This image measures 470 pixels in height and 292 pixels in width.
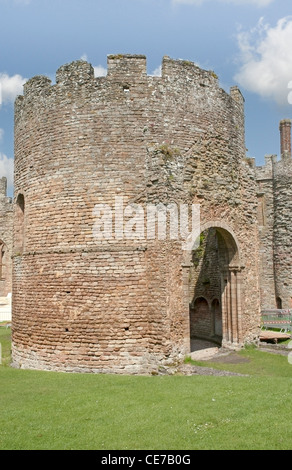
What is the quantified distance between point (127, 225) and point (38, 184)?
328cm

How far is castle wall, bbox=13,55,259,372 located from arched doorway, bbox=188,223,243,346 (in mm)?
1330

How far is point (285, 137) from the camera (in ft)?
86.3

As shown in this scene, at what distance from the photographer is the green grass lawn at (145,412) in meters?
6.03

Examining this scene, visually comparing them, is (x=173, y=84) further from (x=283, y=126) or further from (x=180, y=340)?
(x=283, y=126)

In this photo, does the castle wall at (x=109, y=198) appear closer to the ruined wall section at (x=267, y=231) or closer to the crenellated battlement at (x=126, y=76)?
the crenellated battlement at (x=126, y=76)

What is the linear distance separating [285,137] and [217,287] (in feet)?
46.8

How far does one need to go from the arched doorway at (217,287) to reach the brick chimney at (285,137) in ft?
34.6

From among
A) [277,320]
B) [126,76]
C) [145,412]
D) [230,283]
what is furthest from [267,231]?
[145,412]

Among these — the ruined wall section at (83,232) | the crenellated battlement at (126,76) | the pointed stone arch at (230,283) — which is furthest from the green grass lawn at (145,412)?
the crenellated battlement at (126,76)

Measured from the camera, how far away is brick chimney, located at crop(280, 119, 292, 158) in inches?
989

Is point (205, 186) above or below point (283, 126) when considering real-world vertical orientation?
below

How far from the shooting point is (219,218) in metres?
13.2

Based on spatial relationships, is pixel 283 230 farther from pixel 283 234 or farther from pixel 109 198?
pixel 109 198
